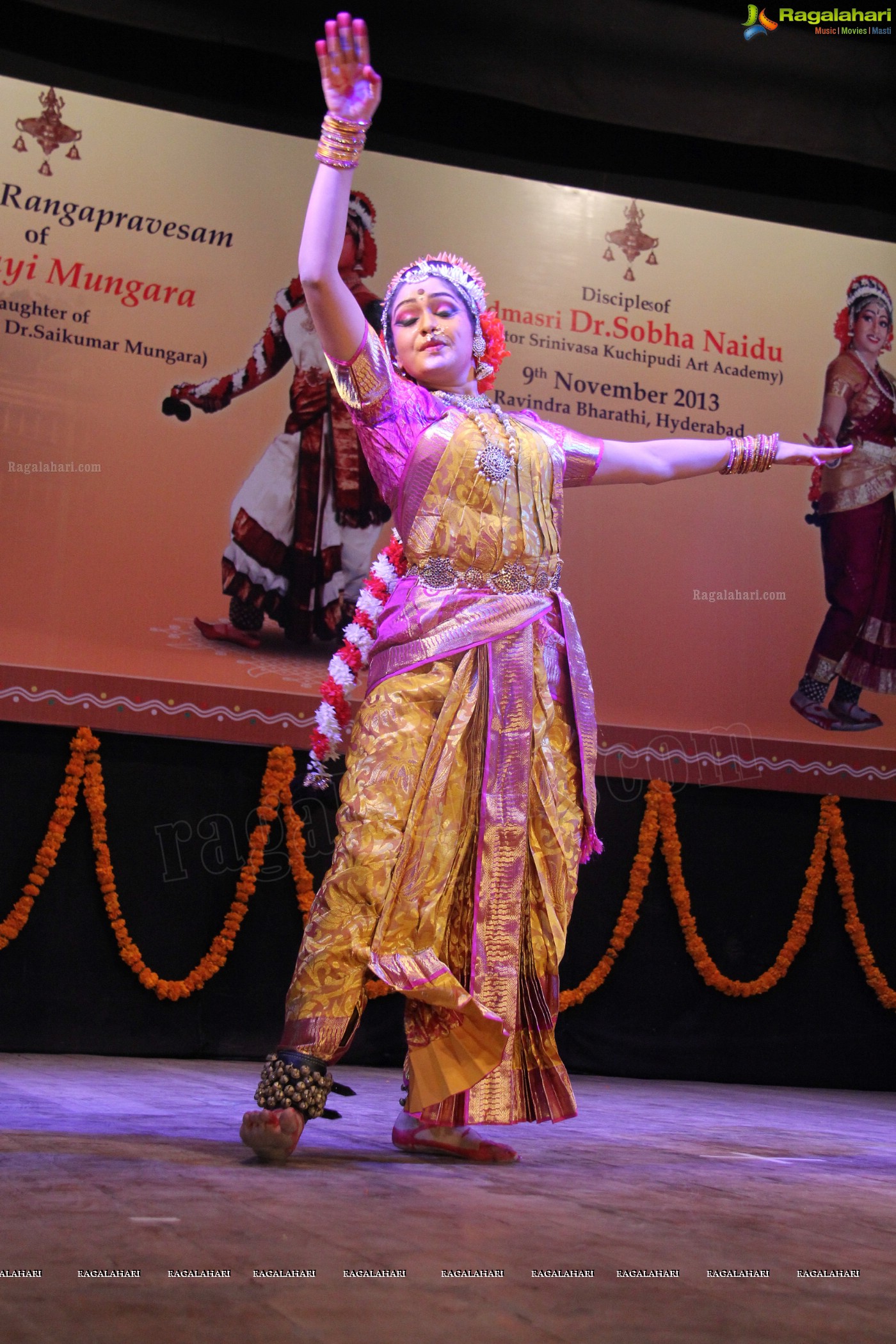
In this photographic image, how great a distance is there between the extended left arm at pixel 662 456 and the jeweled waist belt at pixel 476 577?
283 mm

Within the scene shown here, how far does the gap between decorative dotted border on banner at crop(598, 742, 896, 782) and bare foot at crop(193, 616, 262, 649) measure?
1250 millimetres

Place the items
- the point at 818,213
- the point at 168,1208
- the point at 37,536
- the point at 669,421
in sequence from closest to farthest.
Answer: the point at 168,1208 → the point at 37,536 → the point at 669,421 → the point at 818,213

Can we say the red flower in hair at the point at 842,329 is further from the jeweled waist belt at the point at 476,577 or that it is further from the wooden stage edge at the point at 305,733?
the jeweled waist belt at the point at 476,577

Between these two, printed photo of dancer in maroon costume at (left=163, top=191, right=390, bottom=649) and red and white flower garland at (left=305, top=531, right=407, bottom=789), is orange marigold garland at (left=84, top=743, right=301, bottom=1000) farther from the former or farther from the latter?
red and white flower garland at (left=305, top=531, right=407, bottom=789)

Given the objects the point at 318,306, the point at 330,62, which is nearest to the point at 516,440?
the point at 318,306

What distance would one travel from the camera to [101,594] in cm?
421

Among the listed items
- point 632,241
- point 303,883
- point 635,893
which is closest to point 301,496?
point 303,883

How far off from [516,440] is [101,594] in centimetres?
208

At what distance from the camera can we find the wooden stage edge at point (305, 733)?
13.6 feet

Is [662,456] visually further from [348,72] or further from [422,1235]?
[422,1235]

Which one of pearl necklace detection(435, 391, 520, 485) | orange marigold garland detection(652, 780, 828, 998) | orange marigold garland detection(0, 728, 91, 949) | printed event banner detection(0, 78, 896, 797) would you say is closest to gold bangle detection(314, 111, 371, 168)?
pearl necklace detection(435, 391, 520, 485)

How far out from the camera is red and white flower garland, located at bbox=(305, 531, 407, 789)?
2662mm

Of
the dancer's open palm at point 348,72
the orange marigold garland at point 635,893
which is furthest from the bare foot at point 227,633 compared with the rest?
the dancer's open palm at point 348,72

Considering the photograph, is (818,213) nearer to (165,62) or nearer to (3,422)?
(165,62)
